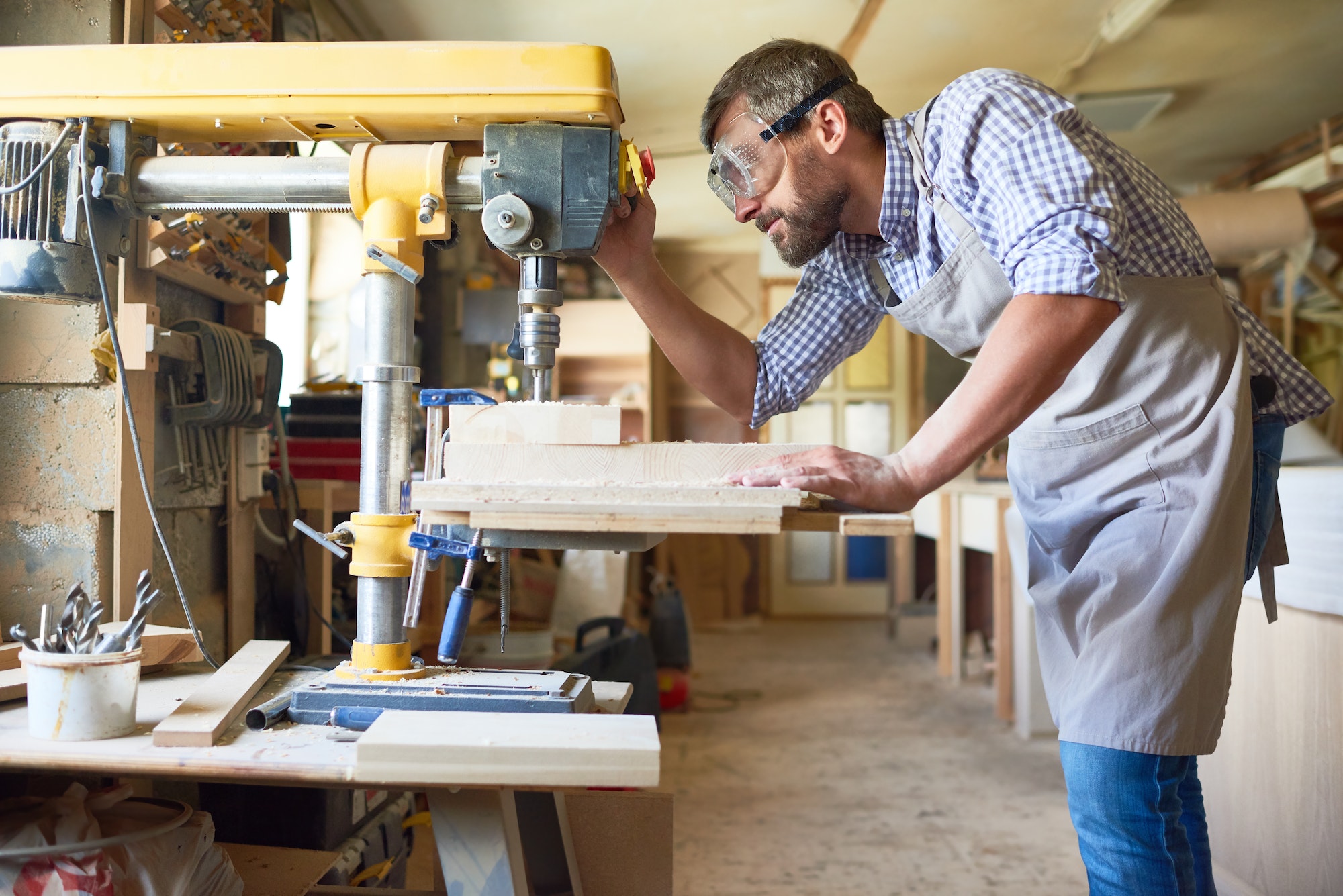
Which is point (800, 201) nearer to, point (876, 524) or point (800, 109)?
point (800, 109)

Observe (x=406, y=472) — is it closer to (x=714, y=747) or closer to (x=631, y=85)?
(x=714, y=747)

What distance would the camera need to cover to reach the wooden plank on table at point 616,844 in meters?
1.13

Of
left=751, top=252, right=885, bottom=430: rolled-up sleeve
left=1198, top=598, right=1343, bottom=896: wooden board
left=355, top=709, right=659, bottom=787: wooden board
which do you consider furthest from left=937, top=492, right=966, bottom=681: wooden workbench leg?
left=355, top=709, right=659, bottom=787: wooden board

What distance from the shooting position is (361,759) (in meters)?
0.78

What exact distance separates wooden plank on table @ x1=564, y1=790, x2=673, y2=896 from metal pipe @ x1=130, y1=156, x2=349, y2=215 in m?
0.74

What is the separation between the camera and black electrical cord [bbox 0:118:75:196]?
40.3 inches

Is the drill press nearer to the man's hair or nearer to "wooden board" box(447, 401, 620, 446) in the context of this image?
"wooden board" box(447, 401, 620, 446)

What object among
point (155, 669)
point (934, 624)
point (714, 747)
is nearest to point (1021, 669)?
point (714, 747)

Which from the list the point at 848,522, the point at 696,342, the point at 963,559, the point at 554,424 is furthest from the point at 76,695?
the point at 963,559

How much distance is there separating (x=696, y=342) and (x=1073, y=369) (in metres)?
0.51

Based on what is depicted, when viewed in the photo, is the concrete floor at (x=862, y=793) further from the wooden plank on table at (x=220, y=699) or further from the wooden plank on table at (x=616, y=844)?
the wooden plank on table at (x=220, y=699)

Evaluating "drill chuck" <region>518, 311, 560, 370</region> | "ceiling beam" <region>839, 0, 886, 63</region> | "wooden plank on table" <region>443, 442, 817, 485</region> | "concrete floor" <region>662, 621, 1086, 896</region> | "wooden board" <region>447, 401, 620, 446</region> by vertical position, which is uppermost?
"ceiling beam" <region>839, 0, 886, 63</region>

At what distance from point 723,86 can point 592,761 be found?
929mm

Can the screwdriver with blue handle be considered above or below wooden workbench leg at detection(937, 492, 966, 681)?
above
